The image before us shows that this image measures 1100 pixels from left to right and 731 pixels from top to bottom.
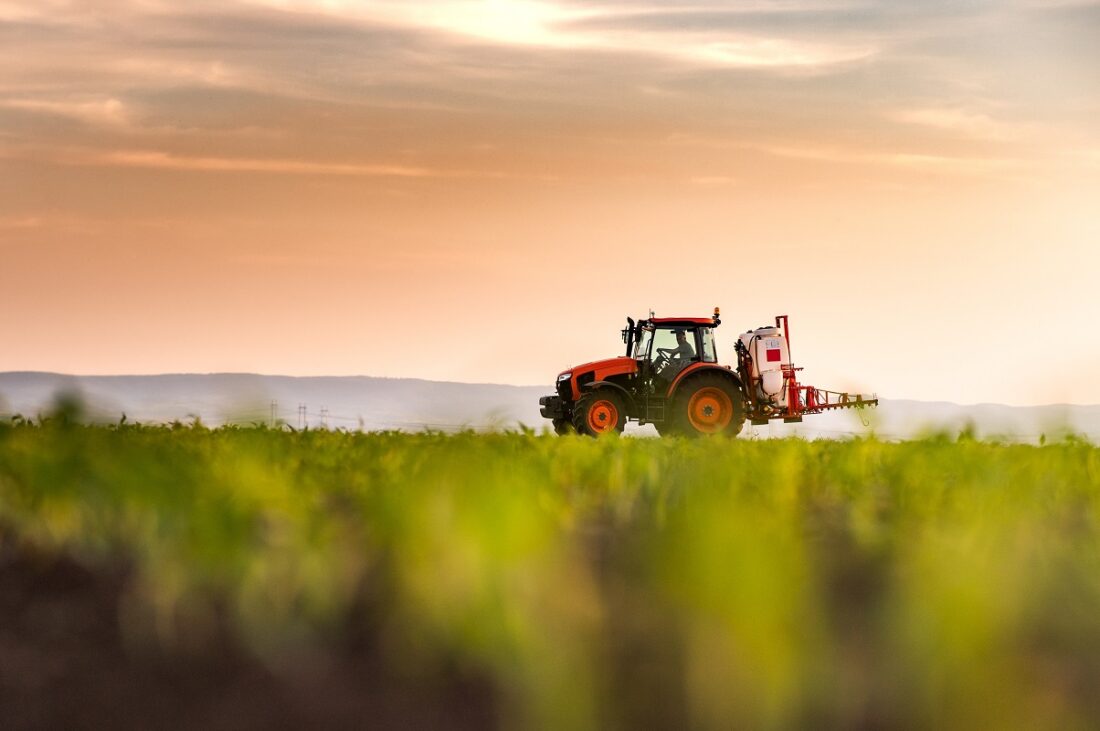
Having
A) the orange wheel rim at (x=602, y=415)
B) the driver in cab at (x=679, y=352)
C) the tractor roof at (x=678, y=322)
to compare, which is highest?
the tractor roof at (x=678, y=322)

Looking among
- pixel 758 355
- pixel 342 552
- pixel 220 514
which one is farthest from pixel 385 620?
pixel 758 355

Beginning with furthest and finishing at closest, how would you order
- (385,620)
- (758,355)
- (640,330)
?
(758,355) → (640,330) → (385,620)

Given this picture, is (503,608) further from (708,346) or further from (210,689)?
(708,346)

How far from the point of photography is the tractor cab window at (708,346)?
1934 cm

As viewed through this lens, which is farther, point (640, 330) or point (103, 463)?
point (640, 330)

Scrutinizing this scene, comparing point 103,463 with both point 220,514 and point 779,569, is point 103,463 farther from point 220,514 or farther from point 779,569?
point 779,569

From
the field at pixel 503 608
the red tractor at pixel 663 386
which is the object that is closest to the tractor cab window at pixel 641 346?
the red tractor at pixel 663 386

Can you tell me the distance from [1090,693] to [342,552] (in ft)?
5.96

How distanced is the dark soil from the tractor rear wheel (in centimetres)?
1583

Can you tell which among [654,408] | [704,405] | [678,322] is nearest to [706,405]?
[704,405]

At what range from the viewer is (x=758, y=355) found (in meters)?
20.7

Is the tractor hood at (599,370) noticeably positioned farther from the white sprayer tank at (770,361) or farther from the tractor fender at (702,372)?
the white sprayer tank at (770,361)

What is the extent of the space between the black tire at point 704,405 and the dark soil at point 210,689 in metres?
16.2

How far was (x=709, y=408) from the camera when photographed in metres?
19.2
